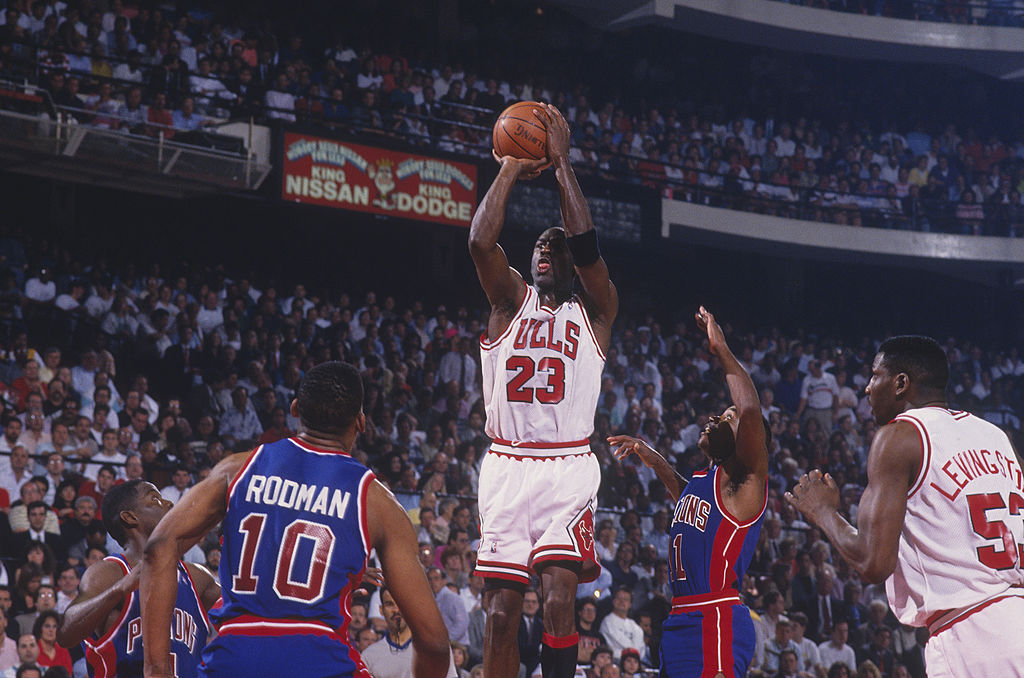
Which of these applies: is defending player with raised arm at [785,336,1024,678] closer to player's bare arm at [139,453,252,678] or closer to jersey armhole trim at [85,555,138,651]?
player's bare arm at [139,453,252,678]

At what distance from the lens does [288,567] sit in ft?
12.8

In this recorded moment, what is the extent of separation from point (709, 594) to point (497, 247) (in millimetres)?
2211

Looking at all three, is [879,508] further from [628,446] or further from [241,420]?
[241,420]

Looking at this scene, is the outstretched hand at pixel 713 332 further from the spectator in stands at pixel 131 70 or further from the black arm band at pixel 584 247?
the spectator in stands at pixel 131 70

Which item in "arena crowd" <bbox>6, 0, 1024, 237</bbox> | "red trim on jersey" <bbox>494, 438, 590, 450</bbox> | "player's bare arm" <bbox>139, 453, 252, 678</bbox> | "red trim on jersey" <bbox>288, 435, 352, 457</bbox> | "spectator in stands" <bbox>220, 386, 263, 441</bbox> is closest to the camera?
"player's bare arm" <bbox>139, 453, 252, 678</bbox>

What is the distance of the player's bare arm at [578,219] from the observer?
6.09 m

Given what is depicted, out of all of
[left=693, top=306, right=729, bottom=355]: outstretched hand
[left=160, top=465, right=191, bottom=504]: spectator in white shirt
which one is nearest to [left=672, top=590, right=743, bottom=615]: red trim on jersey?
[left=693, top=306, right=729, bottom=355]: outstretched hand

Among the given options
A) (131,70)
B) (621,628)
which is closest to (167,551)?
(621,628)

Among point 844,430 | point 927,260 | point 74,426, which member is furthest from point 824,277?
point 74,426

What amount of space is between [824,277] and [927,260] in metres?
2.25

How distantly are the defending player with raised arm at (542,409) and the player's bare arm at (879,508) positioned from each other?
67.8 inches

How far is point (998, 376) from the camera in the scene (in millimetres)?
22516

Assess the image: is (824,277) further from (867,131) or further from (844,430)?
(844,430)

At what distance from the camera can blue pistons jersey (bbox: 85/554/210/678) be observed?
5.20 meters
